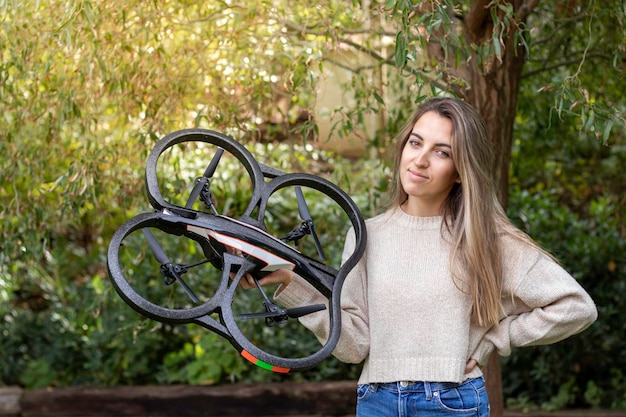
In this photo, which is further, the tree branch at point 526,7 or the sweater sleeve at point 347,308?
the tree branch at point 526,7

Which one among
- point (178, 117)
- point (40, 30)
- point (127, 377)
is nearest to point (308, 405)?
point (127, 377)

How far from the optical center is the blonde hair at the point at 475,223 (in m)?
2.28

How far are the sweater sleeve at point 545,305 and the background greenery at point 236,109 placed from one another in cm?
55

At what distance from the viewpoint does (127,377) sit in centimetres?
554

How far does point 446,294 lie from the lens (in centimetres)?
230

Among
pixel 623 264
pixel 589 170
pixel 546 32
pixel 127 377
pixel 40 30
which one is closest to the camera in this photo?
pixel 40 30

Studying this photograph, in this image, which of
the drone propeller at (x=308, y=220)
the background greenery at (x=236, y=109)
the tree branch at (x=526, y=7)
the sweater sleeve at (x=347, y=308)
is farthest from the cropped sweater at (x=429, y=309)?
the tree branch at (x=526, y=7)

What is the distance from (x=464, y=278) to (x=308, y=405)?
2980mm

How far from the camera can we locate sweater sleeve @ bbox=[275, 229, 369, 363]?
2260 mm

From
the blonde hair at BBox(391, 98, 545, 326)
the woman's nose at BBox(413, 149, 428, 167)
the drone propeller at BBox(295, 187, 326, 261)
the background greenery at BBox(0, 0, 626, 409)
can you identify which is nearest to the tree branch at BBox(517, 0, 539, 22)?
the background greenery at BBox(0, 0, 626, 409)

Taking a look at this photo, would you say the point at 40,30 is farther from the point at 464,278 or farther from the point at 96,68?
the point at 464,278

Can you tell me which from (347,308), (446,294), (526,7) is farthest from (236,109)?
(446,294)

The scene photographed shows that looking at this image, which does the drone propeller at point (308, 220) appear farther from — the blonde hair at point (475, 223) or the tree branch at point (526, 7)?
the tree branch at point (526, 7)

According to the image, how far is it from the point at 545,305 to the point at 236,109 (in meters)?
1.48
